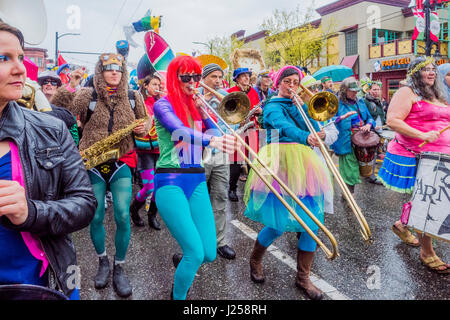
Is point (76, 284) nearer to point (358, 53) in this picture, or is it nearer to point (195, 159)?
point (195, 159)

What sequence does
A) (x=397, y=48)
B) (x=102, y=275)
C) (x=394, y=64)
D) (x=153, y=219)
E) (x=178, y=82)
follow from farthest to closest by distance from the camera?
(x=394, y=64), (x=397, y=48), (x=153, y=219), (x=102, y=275), (x=178, y=82)

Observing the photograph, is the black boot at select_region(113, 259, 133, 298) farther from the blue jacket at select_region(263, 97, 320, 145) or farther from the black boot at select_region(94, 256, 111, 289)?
the blue jacket at select_region(263, 97, 320, 145)

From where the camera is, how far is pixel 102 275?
315cm

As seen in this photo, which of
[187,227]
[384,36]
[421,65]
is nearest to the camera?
[187,227]

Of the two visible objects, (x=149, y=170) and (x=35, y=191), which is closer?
(x=35, y=191)

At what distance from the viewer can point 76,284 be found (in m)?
1.39

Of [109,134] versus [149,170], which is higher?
[109,134]

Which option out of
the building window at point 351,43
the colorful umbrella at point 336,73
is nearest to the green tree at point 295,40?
the building window at point 351,43

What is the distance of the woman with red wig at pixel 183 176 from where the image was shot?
241 centimetres

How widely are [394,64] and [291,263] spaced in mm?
26175

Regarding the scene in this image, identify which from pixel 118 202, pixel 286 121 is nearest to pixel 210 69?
pixel 286 121

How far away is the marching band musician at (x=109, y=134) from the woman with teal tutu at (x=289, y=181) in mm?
1112

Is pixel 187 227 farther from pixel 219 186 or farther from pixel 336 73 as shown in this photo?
pixel 336 73
